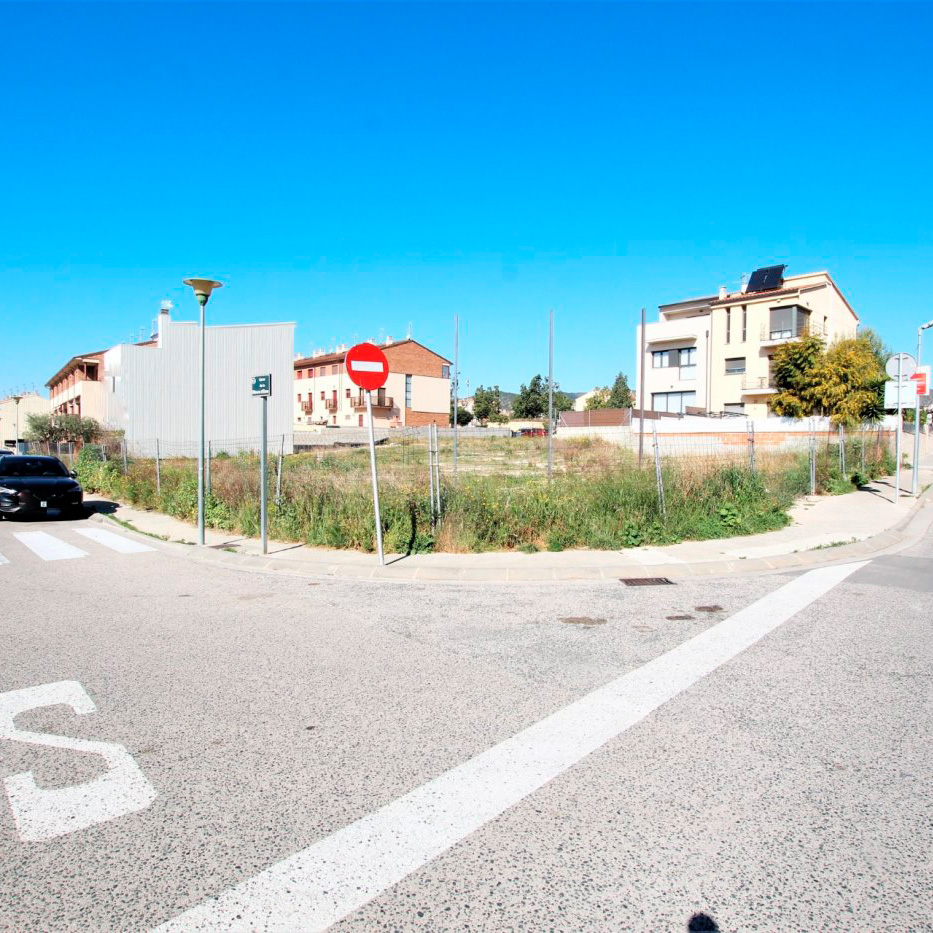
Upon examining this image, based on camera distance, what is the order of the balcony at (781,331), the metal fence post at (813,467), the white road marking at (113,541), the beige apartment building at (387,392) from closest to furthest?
the white road marking at (113,541) → the metal fence post at (813,467) → the balcony at (781,331) → the beige apartment building at (387,392)

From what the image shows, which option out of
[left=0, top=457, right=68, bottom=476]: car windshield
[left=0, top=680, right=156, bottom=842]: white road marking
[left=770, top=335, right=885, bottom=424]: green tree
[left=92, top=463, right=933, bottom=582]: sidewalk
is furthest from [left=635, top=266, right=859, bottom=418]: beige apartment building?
[left=0, top=680, right=156, bottom=842]: white road marking

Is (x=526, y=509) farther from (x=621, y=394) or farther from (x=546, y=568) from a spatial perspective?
(x=621, y=394)

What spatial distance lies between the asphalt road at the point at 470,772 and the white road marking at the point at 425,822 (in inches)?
0.5

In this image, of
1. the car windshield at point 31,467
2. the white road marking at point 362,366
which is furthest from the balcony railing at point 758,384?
the white road marking at point 362,366

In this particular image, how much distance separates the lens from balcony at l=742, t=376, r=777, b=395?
4394 cm

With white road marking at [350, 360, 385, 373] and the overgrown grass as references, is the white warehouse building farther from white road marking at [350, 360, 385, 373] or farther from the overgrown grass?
white road marking at [350, 360, 385, 373]

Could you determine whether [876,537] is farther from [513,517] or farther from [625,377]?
[625,377]

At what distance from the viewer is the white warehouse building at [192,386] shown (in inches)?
1427

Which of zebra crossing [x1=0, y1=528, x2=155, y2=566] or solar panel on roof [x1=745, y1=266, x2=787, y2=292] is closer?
zebra crossing [x1=0, y1=528, x2=155, y2=566]

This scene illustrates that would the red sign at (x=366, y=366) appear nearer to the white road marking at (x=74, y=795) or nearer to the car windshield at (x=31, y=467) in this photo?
the white road marking at (x=74, y=795)

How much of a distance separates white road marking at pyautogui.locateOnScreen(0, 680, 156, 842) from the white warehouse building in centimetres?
3257

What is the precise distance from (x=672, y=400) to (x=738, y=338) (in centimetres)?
656

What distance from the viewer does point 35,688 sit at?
14.8 feet

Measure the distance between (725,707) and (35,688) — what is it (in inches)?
180
